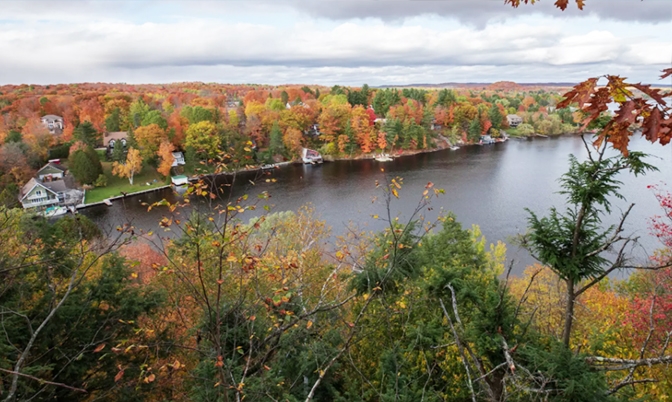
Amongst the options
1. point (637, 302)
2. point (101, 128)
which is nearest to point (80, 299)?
point (637, 302)

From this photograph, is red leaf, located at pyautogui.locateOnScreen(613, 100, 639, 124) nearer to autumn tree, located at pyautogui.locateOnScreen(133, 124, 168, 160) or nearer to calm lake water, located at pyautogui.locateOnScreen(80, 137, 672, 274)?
calm lake water, located at pyautogui.locateOnScreen(80, 137, 672, 274)

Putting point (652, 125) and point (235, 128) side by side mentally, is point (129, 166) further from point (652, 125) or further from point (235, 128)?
point (652, 125)

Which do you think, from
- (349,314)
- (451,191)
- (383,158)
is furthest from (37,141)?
(349,314)

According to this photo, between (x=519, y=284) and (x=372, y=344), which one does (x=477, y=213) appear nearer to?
(x=519, y=284)

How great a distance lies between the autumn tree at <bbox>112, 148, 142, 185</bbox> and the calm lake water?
2.29 meters

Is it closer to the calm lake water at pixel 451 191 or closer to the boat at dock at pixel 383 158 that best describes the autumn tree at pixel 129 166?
the calm lake water at pixel 451 191

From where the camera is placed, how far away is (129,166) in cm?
2391

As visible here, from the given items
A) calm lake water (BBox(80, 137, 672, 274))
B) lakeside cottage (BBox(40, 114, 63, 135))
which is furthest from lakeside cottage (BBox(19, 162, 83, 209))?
lakeside cottage (BBox(40, 114, 63, 135))

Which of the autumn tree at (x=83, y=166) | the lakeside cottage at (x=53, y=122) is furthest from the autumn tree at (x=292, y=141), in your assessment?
the lakeside cottage at (x=53, y=122)

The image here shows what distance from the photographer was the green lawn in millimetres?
21969

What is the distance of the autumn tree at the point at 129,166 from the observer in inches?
940

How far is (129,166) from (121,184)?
1.39 m

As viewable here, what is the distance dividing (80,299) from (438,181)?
69.7ft

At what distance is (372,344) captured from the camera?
219 inches
